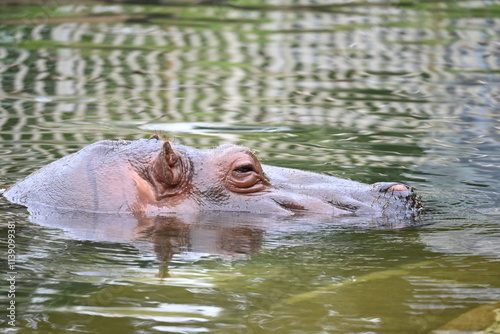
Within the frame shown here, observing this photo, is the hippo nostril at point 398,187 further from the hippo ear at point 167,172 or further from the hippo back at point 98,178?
the hippo back at point 98,178

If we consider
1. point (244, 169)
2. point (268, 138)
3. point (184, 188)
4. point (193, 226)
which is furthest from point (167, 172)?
point (268, 138)

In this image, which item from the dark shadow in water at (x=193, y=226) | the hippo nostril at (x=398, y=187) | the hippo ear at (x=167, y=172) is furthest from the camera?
the hippo nostril at (x=398, y=187)

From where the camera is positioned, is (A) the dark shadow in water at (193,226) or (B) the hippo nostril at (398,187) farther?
(B) the hippo nostril at (398,187)

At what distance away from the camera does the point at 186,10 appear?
14.3 m

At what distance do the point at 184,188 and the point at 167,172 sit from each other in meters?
0.20

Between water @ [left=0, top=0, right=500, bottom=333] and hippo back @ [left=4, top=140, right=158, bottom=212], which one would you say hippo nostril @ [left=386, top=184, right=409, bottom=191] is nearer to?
water @ [left=0, top=0, right=500, bottom=333]

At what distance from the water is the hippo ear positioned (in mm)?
245

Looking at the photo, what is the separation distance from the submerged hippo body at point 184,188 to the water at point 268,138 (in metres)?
0.14

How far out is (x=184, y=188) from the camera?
5629 mm

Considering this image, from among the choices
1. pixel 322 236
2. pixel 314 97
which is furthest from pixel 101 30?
pixel 322 236

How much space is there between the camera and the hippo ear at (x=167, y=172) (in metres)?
5.46

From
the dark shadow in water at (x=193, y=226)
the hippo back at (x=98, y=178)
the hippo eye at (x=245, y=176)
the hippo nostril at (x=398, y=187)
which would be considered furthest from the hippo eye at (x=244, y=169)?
the hippo nostril at (x=398, y=187)

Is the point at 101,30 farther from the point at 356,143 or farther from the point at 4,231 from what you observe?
the point at 4,231

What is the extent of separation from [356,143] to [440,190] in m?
1.57
